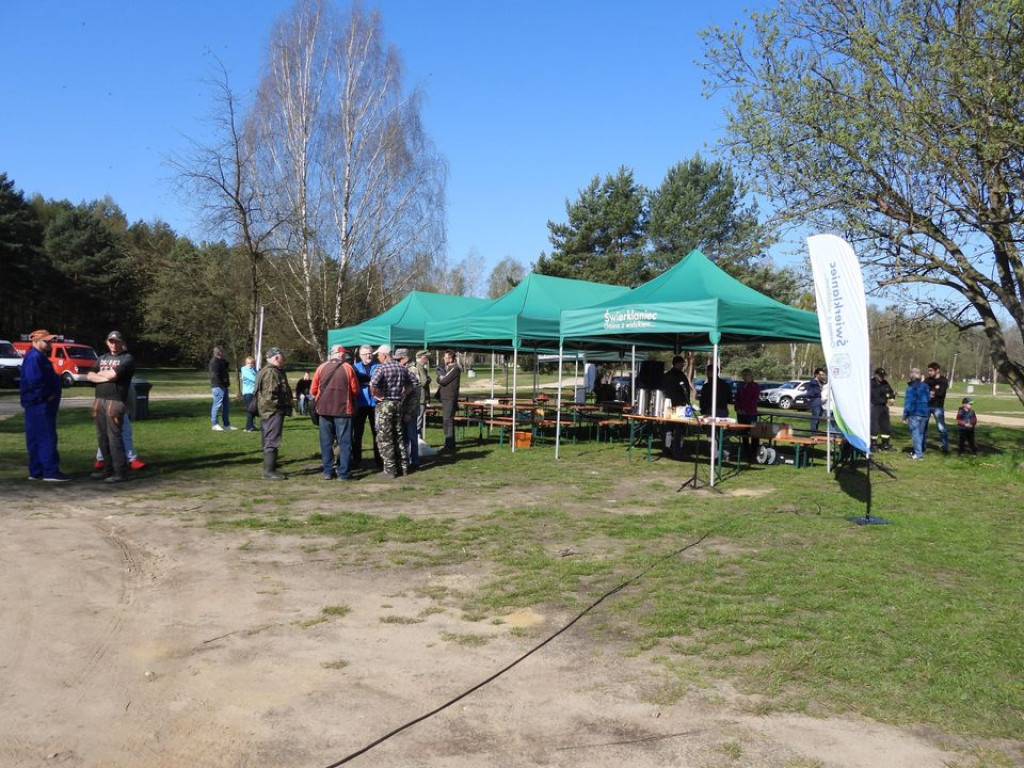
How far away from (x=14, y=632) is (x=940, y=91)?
13632 mm

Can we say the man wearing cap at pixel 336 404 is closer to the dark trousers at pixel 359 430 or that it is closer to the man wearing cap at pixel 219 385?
the dark trousers at pixel 359 430

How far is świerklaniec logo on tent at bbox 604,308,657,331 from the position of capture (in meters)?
10.8

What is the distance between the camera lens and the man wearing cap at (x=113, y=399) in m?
8.88

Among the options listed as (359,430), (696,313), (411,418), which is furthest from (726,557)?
(359,430)

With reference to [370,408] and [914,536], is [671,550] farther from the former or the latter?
[370,408]

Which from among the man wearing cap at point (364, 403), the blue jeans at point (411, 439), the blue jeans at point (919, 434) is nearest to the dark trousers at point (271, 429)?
the man wearing cap at point (364, 403)

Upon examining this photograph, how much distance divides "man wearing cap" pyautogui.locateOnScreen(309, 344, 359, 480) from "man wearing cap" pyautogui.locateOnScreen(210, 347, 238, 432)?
6183 millimetres

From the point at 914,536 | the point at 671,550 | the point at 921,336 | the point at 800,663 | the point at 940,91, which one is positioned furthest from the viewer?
the point at 921,336

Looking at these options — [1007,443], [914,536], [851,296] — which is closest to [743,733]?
[914,536]

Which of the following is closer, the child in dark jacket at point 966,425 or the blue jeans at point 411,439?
the blue jeans at point 411,439

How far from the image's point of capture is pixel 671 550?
6.33 meters

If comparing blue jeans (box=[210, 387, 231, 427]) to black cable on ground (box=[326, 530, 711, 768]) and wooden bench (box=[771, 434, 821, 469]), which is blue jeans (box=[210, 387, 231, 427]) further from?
black cable on ground (box=[326, 530, 711, 768])

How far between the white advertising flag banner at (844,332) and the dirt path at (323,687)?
414 centimetres

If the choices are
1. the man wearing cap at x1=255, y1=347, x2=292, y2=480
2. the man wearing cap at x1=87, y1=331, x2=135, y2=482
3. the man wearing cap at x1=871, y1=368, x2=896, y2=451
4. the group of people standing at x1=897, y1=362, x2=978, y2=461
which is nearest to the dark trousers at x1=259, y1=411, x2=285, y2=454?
the man wearing cap at x1=255, y1=347, x2=292, y2=480
